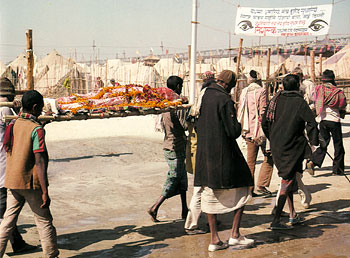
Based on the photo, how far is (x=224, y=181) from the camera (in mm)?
4645

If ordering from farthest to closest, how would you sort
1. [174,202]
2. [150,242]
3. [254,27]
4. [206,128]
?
[254,27], [174,202], [150,242], [206,128]

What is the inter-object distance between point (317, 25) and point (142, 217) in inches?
469

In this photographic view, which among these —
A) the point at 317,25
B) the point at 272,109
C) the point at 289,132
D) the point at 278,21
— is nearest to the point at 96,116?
the point at 272,109

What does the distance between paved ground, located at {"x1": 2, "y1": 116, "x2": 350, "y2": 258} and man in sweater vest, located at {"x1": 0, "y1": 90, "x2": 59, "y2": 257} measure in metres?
0.64

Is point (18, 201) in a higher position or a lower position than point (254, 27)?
lower

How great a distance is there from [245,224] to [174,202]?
1599 millimetres

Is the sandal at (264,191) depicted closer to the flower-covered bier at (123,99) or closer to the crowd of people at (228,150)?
the crowd of people at (228,150)

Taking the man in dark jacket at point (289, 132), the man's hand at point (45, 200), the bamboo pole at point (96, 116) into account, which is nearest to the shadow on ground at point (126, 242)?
the man's hand at point (45, 200)

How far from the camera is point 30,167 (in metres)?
4.20

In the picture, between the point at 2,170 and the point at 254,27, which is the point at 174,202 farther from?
the point at 254,27

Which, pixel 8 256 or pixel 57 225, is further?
pixel 57 225

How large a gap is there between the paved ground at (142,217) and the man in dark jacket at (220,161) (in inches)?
18.3

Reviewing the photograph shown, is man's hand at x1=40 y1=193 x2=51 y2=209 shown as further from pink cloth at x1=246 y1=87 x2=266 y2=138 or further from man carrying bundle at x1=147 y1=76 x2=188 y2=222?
pink cloth at x1=246 y1=87 x2=266 y2=138

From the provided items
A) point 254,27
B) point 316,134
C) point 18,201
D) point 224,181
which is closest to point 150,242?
point 224,181
